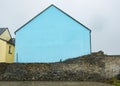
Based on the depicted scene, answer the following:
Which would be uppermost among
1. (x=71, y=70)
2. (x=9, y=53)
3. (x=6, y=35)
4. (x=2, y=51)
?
(x=6, y=35)

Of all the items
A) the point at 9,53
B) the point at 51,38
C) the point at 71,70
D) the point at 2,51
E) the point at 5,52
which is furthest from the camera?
the point at 9,53

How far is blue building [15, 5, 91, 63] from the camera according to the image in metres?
29.7

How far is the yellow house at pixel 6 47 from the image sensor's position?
36706 millimetres

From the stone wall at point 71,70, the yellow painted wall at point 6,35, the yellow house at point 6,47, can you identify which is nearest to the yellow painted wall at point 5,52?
the yellow house at point 6,47

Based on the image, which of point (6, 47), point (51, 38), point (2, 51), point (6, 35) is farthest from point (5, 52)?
point (51, 38)

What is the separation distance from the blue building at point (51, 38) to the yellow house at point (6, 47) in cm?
609

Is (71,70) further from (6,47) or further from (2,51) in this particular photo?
(6,47)

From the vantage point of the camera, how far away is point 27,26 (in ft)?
103

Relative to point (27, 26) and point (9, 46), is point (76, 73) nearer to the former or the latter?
point (27, 26)

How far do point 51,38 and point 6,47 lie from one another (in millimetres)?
9489

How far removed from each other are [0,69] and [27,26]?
37.7ft

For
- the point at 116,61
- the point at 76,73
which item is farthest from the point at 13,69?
the point at 116,61

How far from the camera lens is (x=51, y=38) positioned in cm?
3031

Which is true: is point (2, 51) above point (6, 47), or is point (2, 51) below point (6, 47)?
below
